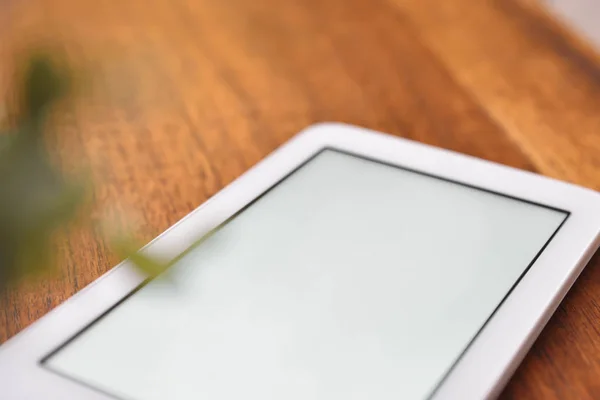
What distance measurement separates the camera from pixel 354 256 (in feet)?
1.03

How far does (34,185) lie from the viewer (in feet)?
0.34

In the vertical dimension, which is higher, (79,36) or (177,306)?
(79,36)

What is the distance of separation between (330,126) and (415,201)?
8cm

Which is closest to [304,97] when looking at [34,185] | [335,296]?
[335,296]

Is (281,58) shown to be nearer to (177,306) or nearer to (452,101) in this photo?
(452,101)

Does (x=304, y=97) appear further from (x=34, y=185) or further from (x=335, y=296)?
(x=34, y=185)

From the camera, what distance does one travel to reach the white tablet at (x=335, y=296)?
251mm

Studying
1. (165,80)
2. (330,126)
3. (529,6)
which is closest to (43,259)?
(330,126)

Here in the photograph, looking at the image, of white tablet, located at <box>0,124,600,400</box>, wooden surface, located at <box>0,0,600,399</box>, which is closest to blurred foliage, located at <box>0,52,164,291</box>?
white tablet, located at <box>0,124,600,400</box>

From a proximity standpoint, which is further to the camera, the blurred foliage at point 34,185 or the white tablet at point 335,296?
the white tablet at point 335,296

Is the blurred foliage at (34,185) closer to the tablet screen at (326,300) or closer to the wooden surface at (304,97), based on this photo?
the tablet screen at (326,300)

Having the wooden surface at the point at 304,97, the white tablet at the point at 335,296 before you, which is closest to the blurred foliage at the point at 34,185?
the white tablet at the point at 335,296

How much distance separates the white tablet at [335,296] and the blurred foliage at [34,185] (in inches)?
3.7

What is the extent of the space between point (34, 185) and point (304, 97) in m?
0.39
